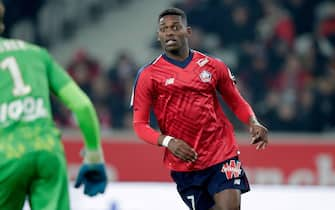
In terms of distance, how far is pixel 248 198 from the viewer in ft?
30.3

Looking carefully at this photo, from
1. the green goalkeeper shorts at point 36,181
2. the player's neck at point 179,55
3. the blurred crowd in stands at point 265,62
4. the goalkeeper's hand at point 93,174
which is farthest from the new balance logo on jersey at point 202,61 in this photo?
the blurred crowd in stands at point 265,62

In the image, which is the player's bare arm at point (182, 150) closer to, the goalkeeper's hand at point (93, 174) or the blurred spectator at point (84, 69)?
the goalkeeper's hand at point (93, 174)

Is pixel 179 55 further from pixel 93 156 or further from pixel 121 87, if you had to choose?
pixel 121 87

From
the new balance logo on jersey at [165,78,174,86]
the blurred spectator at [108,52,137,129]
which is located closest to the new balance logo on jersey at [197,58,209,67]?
the new balance logo on jersey at [165,78,174,86]

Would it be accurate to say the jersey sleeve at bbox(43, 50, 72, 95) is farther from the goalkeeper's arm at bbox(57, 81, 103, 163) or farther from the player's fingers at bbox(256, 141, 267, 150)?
the player's fingers at bbox(256, 141, 267, 150)

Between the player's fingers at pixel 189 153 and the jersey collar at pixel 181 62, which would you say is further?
the jersey collar at pixel 181 62

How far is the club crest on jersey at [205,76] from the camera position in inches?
298

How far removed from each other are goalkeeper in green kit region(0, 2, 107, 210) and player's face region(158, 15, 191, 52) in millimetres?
2025

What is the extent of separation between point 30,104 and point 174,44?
2.23m

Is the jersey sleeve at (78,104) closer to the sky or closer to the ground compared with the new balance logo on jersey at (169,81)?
closer to the ground

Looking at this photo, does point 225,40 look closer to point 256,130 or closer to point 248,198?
point 248,198

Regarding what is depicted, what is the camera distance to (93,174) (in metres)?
5.75

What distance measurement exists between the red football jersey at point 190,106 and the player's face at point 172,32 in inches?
6.1

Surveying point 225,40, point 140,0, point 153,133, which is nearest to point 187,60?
point 153,133
